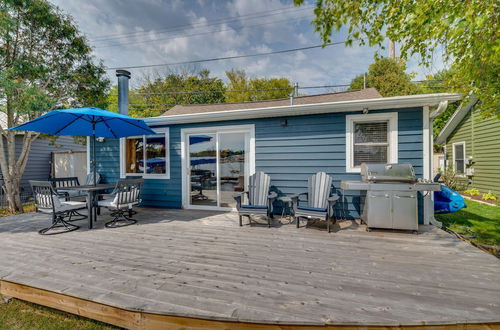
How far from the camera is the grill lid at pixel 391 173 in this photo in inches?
143

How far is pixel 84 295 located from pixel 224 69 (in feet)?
66.2

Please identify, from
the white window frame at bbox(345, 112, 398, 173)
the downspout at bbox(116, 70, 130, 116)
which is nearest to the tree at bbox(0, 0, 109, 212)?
the downspout at bbox(116, 70, 130, 116)

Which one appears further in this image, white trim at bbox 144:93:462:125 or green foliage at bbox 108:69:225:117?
green foliage at bbox 108:69:225:117

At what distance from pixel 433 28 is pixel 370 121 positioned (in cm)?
166

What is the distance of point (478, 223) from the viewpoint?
486 cm

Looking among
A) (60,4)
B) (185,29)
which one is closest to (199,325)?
(60,4)

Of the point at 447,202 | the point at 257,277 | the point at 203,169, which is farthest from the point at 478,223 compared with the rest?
the point at 203,169

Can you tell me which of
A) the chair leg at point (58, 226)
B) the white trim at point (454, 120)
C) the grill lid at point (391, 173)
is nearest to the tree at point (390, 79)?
the white trim at point (454, 120)

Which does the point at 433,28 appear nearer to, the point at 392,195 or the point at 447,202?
the point at 392,195

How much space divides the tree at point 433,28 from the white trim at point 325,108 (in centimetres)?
51

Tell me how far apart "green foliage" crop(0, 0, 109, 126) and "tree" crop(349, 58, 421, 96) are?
1814 centimetres

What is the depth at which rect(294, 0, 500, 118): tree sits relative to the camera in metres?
2.69

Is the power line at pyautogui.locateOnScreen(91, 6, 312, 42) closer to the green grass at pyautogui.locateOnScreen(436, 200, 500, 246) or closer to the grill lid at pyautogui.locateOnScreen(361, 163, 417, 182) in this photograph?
the grill lid at pyautogui.locateOnScreen(361, 163, 417, 182)

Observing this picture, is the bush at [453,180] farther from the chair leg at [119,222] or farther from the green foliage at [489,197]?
the chair leg at [119,222]
